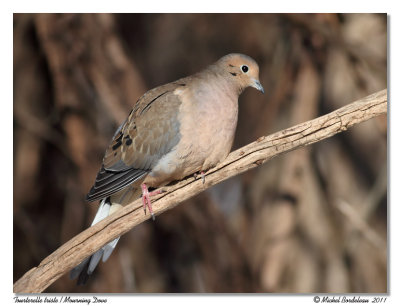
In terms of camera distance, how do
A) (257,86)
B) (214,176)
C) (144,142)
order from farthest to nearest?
(257,86) < (144,142) < (214,176)

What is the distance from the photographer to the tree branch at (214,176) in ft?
9.00

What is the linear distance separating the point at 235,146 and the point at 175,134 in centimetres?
171

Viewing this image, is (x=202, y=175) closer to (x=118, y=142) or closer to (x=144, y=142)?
(x=144, y=142)

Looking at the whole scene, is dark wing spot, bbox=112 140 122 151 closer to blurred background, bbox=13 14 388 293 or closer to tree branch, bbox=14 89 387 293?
tree branch, bbox=14 89 387 293

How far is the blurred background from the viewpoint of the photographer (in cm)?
384

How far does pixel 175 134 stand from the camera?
9.57 feet

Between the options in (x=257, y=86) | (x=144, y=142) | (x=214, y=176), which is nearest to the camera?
(x=214, y=176)

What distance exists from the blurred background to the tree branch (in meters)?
0.83

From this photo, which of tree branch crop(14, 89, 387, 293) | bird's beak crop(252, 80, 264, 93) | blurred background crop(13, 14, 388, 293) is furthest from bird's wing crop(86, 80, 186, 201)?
blurred background crop(13, 14, 388, 293)

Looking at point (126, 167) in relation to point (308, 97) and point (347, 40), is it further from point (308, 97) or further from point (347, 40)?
point (347, 40)

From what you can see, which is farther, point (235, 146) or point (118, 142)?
point (235, 146)

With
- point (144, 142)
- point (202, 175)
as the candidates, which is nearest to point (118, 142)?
point (144, 142)

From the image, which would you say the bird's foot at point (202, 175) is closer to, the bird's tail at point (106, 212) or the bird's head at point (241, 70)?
the bird's tail at point (106, 212)
